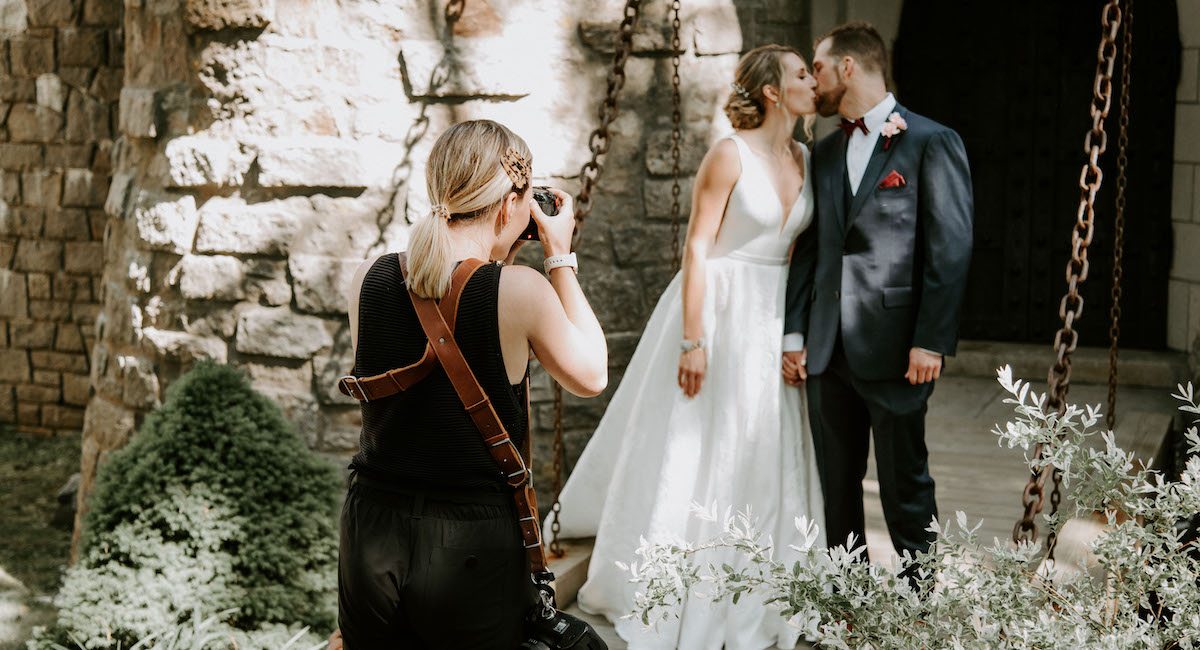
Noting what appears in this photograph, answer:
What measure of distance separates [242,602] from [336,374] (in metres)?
0.98

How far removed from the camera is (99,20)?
8.38 m

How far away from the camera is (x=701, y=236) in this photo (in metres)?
3.73

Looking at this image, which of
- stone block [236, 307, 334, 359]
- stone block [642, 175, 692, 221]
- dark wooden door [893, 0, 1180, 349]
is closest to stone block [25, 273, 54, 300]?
stone block [236, 307, 334, 359]

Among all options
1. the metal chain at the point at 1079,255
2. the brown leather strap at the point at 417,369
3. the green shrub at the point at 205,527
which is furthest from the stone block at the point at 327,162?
the metal chain at the point at 1079,255

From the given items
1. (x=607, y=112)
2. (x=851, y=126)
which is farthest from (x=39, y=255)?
(x=851, y=126)

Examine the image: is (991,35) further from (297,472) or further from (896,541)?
(297,472)

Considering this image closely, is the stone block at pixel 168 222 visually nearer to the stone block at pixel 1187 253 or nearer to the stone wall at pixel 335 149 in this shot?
the stone wall at pixel 335 149

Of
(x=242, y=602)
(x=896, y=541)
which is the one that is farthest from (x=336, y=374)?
(x=896, y=541)

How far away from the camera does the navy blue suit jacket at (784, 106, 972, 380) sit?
138 inches

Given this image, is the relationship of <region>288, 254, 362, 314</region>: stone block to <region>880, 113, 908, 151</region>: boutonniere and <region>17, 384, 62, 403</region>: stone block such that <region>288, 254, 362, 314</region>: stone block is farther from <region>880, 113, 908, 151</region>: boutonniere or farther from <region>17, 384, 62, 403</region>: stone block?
<region>17, 384, 62, 403</region>: stone block

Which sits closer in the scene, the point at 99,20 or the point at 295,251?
the point at 295,251

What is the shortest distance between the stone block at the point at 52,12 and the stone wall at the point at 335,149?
3832 millimetres

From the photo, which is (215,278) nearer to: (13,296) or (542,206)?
(542,206)

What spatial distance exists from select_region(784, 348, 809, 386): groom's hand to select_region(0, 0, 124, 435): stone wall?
20.6 feet
